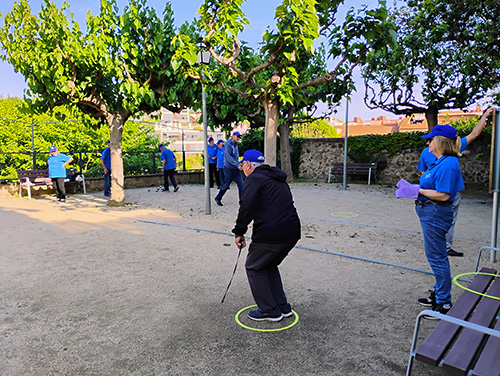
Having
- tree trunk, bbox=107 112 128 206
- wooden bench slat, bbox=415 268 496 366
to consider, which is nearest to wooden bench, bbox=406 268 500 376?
wooden bench slat, bbox=415 268 496 366

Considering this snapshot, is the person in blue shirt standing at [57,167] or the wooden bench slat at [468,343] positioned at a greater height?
the person in blue shirt standing at [57,167]

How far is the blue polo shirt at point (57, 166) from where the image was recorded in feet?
37.9

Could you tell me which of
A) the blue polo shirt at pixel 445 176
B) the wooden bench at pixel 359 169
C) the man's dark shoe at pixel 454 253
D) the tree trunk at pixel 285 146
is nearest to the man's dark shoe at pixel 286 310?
the blue polo shirt at pixel 445 176

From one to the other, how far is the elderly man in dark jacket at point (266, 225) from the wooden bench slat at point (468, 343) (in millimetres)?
1506

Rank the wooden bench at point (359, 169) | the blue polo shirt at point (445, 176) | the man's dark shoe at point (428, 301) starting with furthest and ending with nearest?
1. the wooden bench at point (359, 169)
2. the man's dark shoe at point (428, 301)
3. the blue polo shirt at point (445, 176)

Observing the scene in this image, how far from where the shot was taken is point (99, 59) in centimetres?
894

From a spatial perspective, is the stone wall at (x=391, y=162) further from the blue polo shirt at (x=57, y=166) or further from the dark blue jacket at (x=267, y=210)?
the blue polo shirt at (x=57, y=166)

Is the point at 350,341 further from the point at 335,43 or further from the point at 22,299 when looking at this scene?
the point at 335,43

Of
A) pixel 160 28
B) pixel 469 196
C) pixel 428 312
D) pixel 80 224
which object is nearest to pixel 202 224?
pixel 80 224

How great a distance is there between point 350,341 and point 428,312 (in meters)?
1.08

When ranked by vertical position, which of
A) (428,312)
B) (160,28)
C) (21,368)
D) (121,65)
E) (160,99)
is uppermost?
(160,28)

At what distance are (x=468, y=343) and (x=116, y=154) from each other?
10.1m

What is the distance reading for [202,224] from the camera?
8.02 meters

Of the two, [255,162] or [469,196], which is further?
[469,196]
